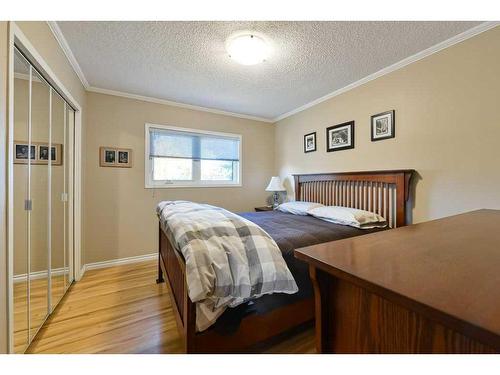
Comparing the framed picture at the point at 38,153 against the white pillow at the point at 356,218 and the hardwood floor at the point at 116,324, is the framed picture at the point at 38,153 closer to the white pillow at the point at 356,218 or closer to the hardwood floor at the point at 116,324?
the hardwood floor at the point at 116,324

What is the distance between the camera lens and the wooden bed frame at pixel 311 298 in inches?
49.3

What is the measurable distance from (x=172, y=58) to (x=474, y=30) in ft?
8.37

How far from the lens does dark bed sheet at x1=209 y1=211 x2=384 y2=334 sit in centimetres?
124

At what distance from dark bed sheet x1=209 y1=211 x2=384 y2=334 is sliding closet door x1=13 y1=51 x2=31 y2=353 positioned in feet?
4.08

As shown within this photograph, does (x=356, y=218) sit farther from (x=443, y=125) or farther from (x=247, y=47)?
(x=247, y=47)

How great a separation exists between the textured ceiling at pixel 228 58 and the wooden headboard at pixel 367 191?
1.14 metres

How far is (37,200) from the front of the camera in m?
1.61

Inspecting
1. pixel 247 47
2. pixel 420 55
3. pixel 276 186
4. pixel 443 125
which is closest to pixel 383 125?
pixel 443 125

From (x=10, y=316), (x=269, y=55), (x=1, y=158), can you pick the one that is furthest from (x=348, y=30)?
(x=10, y=316)

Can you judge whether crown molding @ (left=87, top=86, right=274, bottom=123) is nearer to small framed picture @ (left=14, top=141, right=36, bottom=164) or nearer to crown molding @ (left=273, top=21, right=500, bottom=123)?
crown molding @ (left=273, top=21, right=500, bottom=123)


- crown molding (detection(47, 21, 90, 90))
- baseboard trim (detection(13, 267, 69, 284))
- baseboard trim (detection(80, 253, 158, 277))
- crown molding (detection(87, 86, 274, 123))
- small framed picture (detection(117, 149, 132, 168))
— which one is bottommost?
baseboard trim (detection(80, 253, 158, 277))

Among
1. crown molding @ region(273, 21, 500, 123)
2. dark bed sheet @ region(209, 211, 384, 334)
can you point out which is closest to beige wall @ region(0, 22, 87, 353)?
dark bed sheet @ region(209, 211, 384, 334)

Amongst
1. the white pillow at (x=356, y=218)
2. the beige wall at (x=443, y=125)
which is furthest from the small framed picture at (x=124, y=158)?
the beige wall at (x=443, y=125)

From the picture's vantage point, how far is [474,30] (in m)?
1.76
